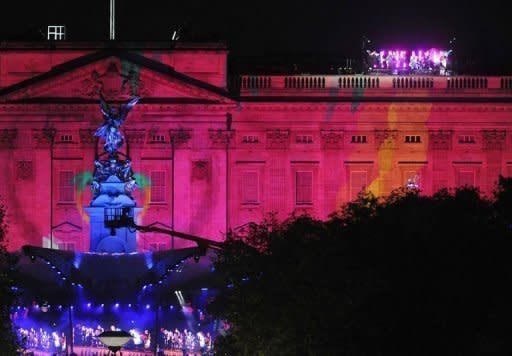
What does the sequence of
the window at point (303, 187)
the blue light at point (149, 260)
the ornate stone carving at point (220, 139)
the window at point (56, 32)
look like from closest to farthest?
1. the blue light at point (149, 260)
2. the ornate stone carving at point (220, 139)
3. the window at point (303, 187)
4. the window at point (56, 32)

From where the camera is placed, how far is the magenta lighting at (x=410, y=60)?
14925cm

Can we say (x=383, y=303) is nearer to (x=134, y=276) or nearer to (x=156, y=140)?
(x=134, y=276)

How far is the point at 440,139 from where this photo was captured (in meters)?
150

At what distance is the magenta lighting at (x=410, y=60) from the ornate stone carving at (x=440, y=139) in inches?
154

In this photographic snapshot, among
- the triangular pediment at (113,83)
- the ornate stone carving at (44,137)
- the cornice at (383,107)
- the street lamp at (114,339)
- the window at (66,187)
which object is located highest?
the triangular pediment at (113,83)

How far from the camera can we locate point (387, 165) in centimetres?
14975

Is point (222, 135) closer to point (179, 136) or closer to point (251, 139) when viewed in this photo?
point (251, 139)

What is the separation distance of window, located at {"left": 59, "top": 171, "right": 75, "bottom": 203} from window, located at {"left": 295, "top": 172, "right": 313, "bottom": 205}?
571 inches

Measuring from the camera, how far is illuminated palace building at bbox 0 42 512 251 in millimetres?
147125

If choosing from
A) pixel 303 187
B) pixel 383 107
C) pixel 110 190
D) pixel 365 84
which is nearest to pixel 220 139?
pixel 303 187

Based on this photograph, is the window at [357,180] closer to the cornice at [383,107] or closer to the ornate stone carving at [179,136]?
the cornice at [383,107]

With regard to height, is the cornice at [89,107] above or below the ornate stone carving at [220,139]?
above

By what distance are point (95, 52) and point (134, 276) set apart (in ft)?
120

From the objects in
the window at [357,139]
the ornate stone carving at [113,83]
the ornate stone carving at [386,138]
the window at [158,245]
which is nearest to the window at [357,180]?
the window at [357,139]
